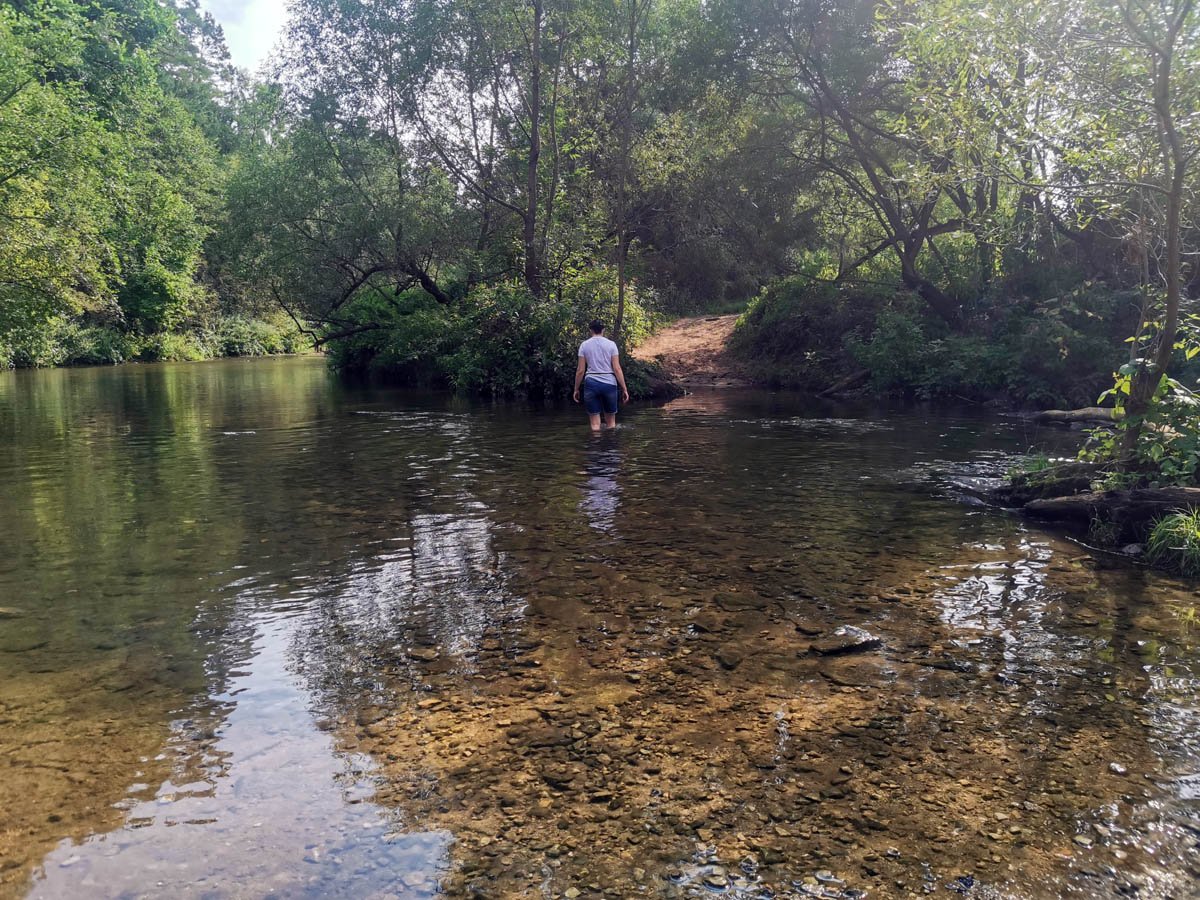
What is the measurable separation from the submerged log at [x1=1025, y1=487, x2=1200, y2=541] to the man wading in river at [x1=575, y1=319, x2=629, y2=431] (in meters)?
8.32

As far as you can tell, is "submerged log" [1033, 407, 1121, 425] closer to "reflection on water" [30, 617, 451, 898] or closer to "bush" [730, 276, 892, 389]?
"bush" [730, 276, 892, 389]

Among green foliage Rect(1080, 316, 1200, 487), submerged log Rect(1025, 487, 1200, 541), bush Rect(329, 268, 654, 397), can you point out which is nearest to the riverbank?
bush Rect(329, 268, 654, 397)

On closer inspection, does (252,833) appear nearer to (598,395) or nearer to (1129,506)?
(1129,506)

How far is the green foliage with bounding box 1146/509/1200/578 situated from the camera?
722cm

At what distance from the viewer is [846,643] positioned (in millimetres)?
5555

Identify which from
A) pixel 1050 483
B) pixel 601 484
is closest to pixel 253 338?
pixel 601 484

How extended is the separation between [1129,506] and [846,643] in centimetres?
441

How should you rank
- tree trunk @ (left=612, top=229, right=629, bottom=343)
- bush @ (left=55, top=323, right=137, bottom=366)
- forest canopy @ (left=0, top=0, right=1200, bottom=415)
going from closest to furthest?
forest canopy @ (left=0, top=0, right=1200, bottom=415) < tree trunk @ (left=612, top=229, right=629, bottom=343) < bush @ (left=55, top=323, right=137, bottom=366)

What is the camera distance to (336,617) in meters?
6.20

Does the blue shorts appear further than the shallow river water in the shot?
Yes

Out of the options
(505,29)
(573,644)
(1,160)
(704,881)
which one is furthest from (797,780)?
(1,160)

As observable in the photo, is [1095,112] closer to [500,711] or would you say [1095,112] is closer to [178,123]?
[500,711]

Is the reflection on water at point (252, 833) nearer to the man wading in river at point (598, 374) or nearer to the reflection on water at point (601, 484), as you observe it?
the reflection on water at point (601, 484)

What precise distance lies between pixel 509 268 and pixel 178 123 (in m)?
43.2
